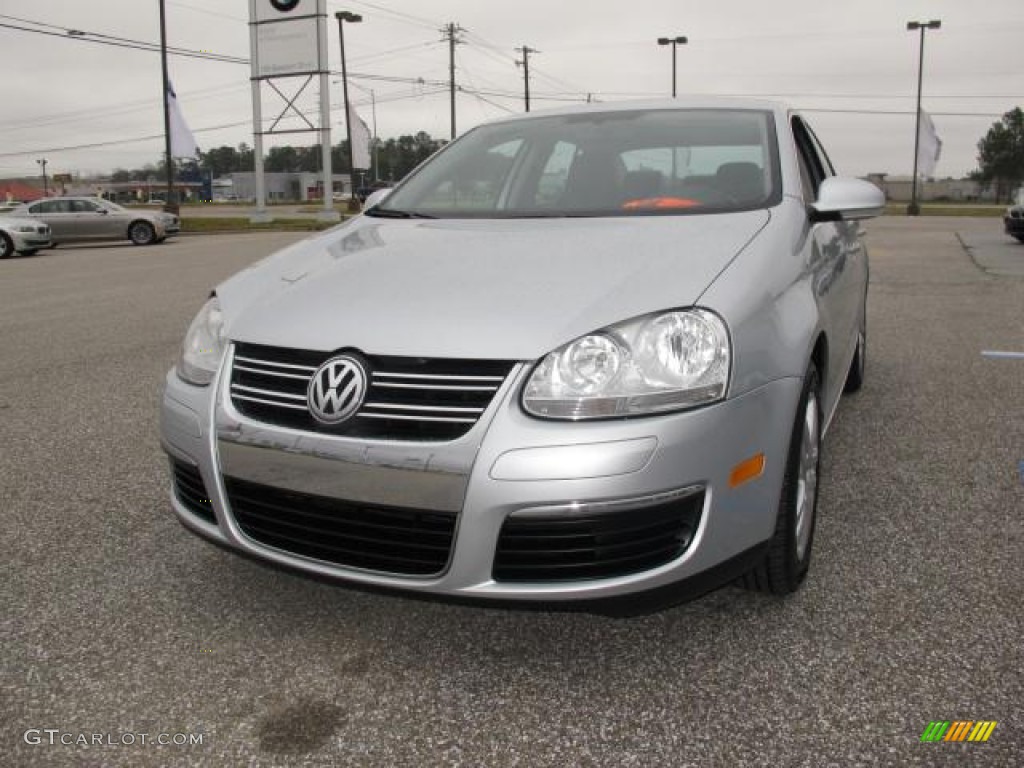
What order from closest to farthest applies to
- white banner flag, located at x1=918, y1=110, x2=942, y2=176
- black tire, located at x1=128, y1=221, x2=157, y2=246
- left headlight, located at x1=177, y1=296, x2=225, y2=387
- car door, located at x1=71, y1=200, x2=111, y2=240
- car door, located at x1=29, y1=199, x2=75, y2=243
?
left headlight, located at x1=177, y1=296, x2=225, y2=387 < car door, located at x1=29, y1=199, x2=75, y2=243 < car door, located at x1=71, y1=200, x2=111, y2=240 < black tire, located at x1=128, y1=221, x2=157, y2=246 < white banner flag, located at x1=918, y1=110, x2=942, y2=176

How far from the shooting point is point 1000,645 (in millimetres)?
2383

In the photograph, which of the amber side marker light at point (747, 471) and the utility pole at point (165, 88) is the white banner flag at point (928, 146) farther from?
the amber side marker light at point (747, 471)

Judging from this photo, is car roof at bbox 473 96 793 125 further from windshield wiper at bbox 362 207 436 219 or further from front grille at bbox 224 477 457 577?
front grille at bbox 224 477 457 577

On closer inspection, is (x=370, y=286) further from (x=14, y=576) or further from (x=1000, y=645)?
(x=1000, y=645)

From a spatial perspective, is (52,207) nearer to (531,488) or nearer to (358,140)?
(358,140)

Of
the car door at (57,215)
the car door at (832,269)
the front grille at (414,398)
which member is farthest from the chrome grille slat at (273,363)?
the car door at (57,215)

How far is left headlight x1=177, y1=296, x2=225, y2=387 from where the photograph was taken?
2510 millimetres

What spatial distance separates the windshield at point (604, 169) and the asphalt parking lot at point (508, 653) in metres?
1.30

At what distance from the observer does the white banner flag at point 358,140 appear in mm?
37312

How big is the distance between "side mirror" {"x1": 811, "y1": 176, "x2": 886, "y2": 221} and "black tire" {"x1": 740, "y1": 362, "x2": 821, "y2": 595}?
0.59 metres

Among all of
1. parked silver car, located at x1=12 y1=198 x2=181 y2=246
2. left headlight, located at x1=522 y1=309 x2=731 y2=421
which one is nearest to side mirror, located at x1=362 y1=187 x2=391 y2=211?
left headlight, located at x1=522 y1=309 x2=731 y2=421

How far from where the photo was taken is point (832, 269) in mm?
3309

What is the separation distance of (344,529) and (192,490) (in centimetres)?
58

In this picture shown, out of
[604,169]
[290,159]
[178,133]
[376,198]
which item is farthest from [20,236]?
[290,159]
